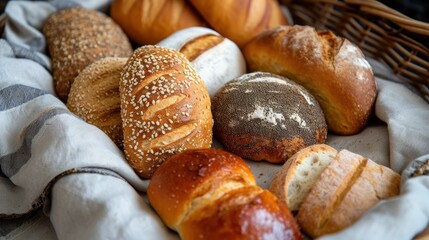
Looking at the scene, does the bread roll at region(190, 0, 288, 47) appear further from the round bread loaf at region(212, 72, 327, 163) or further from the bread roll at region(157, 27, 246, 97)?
the round bread loaf at region(212, 72, 327, 163)

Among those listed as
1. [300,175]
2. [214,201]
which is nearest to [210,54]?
[300,175]

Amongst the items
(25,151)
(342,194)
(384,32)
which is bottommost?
(25,151)

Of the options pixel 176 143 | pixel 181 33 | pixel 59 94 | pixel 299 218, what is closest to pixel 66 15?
pixel 59 94

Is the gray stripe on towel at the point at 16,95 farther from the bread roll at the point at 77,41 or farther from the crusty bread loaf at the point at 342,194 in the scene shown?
the crusty bread loaf at the point at 342,194

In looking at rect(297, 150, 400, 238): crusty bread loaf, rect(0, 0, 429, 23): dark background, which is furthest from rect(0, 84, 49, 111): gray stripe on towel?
rect(0, 0, 429, 23): dark background

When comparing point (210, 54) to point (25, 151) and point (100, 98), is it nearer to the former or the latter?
point (100, 98)

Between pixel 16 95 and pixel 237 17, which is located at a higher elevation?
pixel 237 17
